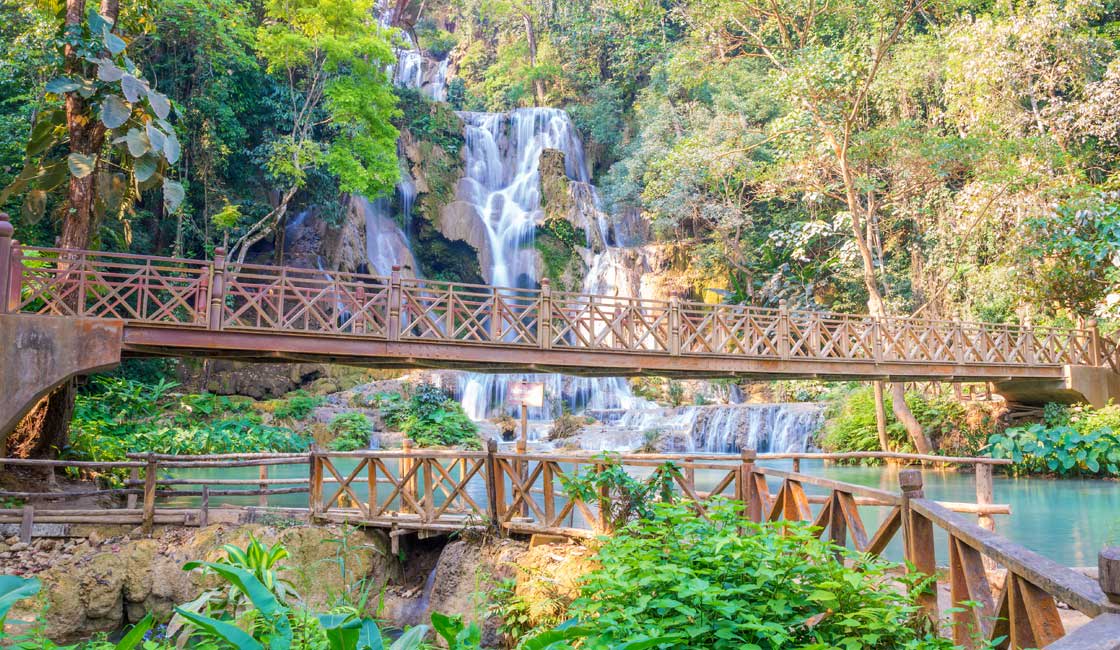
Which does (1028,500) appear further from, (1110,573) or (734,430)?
(1110,573)

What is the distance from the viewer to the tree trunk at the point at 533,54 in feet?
120

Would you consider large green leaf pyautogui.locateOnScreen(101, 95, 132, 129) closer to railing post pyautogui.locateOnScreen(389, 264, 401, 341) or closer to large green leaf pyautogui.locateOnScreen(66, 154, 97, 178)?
large green leaf pyautogui.locateOnScreen(66, 154, 97, 178)

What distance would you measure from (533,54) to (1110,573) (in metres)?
38.2

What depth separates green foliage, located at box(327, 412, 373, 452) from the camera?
18.9 metres

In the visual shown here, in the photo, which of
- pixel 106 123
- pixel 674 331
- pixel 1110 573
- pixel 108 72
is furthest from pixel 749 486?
pixel 108 72

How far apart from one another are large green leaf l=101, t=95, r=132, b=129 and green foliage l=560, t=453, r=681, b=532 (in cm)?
706

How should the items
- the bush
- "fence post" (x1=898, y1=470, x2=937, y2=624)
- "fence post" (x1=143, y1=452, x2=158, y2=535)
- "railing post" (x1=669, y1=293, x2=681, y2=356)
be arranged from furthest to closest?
1. "railing post" (x1=669, y1=293, x2=681, y2=356)
2. "fence post" (x1=143, y1=452, x2=158, y2=535)
3. "fence post" (x1=898, y1=470, x2=937, y2=624)
4. the bush

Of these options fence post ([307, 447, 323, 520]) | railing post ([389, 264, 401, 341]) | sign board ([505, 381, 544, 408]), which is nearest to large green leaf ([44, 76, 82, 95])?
railing post ([389, 264, 401, 341])

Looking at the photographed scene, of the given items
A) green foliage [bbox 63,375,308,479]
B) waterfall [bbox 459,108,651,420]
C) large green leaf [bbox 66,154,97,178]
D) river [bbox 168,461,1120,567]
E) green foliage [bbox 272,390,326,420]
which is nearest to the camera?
large green leaf [bbox 66,154,97,178]

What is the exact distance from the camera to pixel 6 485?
1080cm

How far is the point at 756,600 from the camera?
150 inches

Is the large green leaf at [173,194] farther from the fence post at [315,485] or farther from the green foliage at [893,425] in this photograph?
the green foliage at [893,425]

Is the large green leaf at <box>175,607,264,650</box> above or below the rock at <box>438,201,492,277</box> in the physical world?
below

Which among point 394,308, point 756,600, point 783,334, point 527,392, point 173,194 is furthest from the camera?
point 783,334
